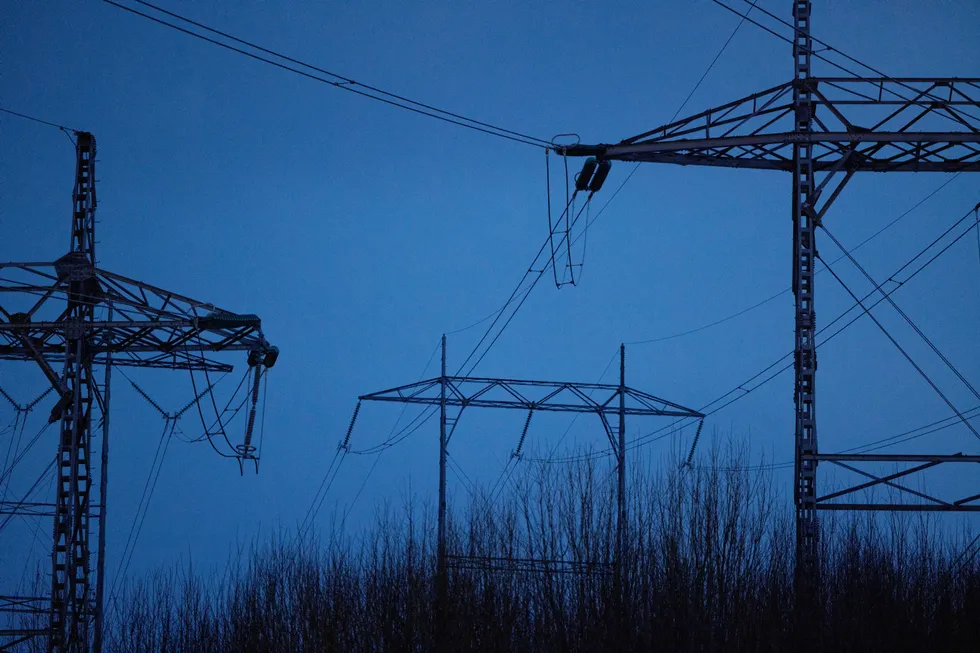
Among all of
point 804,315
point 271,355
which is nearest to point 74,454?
point 271,355

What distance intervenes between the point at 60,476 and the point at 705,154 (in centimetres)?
1127

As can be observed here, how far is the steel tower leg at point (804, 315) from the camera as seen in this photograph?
15.9 meters

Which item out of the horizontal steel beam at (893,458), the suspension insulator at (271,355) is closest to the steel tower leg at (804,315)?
the horizontal steel beam at (893,458)

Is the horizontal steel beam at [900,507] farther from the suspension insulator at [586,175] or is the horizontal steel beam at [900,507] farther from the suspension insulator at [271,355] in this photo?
the suspension insulator at [271,355]

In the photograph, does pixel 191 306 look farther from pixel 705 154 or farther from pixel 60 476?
pixel 705 154

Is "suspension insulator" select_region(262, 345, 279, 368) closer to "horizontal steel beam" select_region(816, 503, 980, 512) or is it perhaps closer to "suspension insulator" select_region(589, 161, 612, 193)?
"suspension insulator" select_region(589, 161, 612, 193)

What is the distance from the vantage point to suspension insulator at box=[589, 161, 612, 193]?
1540 cm

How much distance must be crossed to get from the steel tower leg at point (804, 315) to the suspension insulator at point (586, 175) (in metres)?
3.32

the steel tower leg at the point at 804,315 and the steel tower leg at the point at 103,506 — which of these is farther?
the steel tower leg at the point at 103,506

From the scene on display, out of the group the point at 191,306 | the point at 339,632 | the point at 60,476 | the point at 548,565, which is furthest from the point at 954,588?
the point at 60,476

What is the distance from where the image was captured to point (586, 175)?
15.3 m

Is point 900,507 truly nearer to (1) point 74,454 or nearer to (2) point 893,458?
(2) point 893,458

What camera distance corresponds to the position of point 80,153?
65.7ft

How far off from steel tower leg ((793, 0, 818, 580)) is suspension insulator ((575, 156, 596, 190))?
3322 mm
